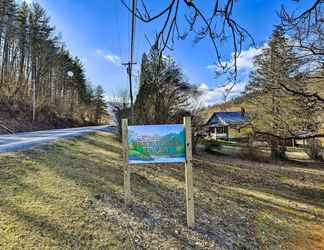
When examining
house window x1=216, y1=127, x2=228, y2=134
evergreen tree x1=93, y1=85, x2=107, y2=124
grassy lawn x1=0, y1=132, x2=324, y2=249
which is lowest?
grassy lawn x1=0, y1=132, x2=324, y2=249

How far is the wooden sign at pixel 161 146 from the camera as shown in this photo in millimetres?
4227

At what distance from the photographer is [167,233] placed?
3812 millimetres

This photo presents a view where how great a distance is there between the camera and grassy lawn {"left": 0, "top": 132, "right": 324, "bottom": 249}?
3.26 meters

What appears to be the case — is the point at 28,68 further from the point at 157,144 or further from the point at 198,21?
the point at 198,21

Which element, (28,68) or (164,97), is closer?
(164,97)

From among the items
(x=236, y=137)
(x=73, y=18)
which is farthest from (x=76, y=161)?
(x=236, y=137)

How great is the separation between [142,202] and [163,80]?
8473 mm

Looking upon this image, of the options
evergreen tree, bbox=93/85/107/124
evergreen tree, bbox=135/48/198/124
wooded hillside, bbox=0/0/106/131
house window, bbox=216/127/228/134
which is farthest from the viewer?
evergreen tree, bbox=93/85/107/124

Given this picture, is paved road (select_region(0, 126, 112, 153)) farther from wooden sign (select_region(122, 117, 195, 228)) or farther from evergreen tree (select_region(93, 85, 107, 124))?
evergreen tree (select_region(93, 85, 107, 124))

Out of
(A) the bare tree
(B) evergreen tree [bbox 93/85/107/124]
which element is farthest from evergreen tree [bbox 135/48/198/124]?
(B) evergreen tree [bbox 93/85/107/124]

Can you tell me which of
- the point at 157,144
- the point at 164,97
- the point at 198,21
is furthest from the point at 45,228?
the point at 164,97

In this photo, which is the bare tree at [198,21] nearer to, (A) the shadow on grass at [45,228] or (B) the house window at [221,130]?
Answer: (A) the shadow on grass at [45,228]

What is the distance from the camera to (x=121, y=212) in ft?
13.4

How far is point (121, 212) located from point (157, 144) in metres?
1.25
